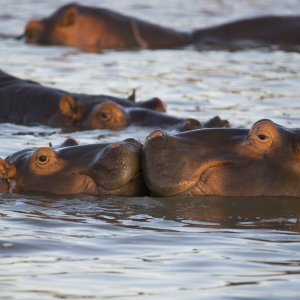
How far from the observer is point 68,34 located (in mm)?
17297

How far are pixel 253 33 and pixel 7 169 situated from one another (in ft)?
36.3

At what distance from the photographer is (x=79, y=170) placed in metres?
7.03

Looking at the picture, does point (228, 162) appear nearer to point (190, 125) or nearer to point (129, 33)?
point (190, 125)

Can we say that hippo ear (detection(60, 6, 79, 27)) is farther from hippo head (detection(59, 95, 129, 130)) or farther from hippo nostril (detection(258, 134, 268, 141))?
hippo nostril (detection(258, 134, 268, 141))

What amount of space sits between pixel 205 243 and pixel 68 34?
1160 centimetres

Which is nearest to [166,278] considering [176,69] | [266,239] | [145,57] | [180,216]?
[266,239]

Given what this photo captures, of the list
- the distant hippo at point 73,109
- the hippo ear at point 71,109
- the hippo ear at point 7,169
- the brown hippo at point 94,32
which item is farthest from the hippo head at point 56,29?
the hippo ear at point 7,169

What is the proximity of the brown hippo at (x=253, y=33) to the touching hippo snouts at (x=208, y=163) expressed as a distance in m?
10.7

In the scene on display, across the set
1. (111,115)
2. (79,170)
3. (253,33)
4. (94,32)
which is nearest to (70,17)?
(94,32)

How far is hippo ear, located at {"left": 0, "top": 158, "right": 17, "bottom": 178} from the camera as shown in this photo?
7.25m

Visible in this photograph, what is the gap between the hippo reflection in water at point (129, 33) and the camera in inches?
672

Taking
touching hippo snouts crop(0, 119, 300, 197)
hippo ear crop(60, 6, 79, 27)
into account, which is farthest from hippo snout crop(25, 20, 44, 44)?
touching hippo snouts crop(0, 119, 300, 197)

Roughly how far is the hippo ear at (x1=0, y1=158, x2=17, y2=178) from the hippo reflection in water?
32.0ft

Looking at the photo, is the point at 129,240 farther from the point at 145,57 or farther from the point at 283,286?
the point at 145,57
